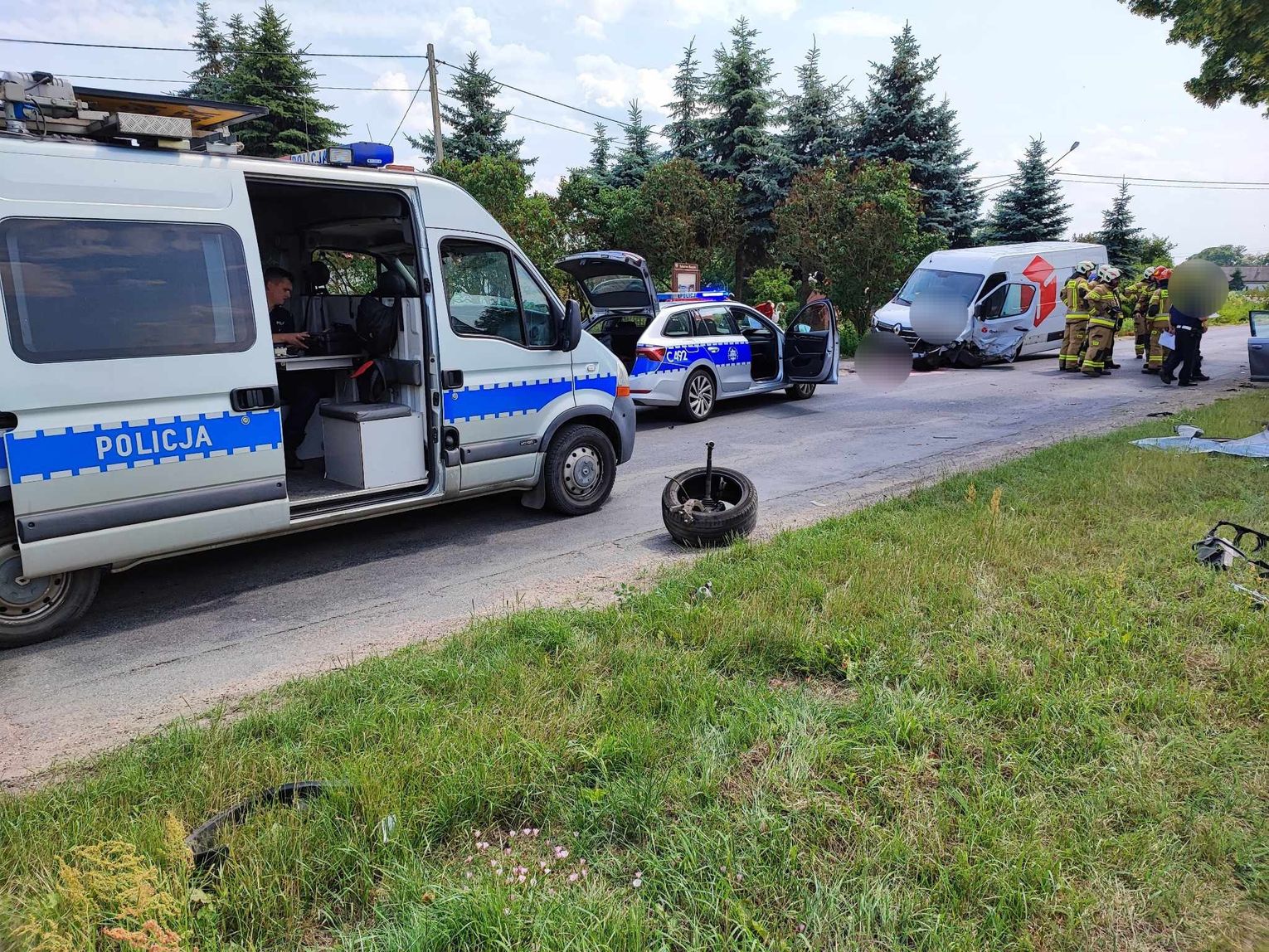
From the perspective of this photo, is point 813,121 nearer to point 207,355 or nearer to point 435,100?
point 435,100

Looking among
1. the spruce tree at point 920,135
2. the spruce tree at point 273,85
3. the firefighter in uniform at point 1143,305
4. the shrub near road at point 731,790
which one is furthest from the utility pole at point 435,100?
the shrub near road at point 731,790

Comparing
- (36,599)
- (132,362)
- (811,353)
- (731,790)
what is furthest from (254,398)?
(811,353)

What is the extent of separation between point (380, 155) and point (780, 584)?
3.95 meters

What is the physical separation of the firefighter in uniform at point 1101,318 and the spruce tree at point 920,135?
13573 mm

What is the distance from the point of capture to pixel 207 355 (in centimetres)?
490

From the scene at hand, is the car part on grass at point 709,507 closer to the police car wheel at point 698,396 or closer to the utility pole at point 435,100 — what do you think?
the police car wheel at point 698,396

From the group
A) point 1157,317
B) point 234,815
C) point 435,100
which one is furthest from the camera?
point 435,100

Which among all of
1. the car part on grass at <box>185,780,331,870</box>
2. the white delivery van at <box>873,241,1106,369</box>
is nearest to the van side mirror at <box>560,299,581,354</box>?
the car part on grass at <box>185,780,331,870</box>

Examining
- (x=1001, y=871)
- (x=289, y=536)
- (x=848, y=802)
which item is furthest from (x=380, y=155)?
(x=1001, y=871)

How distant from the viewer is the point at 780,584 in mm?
4898

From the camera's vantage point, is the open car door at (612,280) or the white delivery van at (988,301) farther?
the white delivery van at (988,301)

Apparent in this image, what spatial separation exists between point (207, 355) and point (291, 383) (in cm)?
181

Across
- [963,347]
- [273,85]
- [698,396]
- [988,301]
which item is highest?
[273,85]

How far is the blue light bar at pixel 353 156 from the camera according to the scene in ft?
18.5
